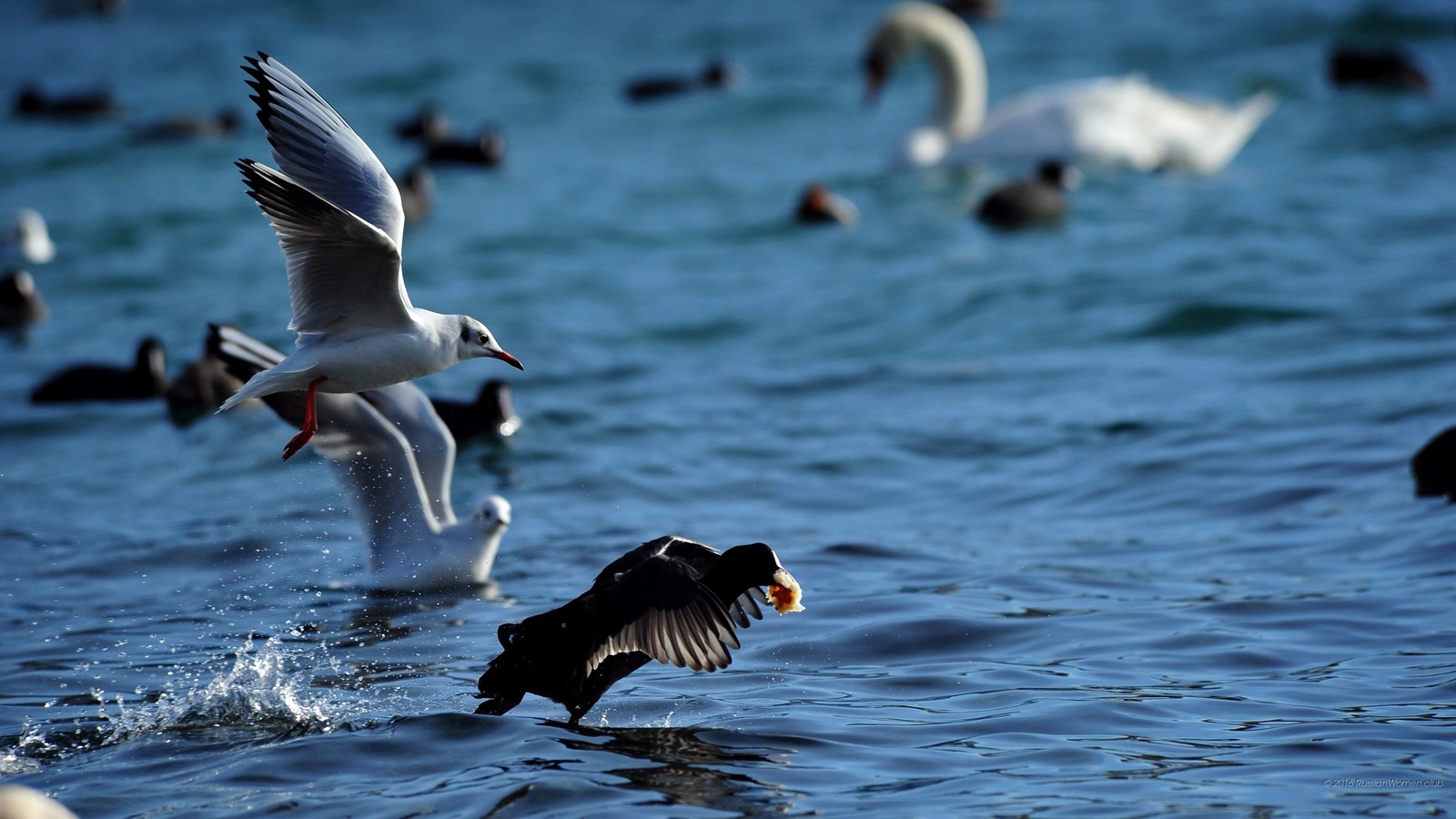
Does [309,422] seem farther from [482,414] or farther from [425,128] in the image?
[425,128]

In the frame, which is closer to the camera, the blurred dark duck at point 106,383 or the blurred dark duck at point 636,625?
the blurred dark duck at point 636,625

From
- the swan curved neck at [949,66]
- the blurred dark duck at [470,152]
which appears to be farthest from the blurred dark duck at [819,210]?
the blurred dark duck at [470,152]

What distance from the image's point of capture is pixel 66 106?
22.1 meters

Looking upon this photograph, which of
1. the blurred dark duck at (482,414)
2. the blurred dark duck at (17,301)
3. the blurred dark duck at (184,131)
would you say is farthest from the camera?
the blurred dark duck at (184,131)

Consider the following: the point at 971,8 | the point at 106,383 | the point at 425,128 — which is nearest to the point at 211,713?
the point at 106,383

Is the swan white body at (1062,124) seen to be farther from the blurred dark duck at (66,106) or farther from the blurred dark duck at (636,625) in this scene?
the blurred dark duck at (636,625)

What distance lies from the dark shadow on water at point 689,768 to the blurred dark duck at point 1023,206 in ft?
37.9

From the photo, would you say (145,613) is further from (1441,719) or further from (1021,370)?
(1021,370)

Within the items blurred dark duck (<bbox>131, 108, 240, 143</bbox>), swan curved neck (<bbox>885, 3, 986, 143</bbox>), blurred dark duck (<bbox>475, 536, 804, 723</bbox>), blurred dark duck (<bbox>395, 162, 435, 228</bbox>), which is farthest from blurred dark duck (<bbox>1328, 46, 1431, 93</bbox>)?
blurred dark duck (<bbox>475, 536, 804, 723</bbox>)

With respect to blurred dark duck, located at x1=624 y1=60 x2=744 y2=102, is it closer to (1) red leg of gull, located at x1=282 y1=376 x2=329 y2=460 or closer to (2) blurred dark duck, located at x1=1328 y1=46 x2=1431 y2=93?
(2) blurred dark duck, located at x1=1328 y1=46 x2=1431 y2=93

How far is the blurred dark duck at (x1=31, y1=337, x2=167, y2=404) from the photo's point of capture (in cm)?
1162

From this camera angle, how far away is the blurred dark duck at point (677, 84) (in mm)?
22188

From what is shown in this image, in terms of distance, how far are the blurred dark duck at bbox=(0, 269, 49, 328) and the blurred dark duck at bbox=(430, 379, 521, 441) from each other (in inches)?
201

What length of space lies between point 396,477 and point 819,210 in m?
9.84
